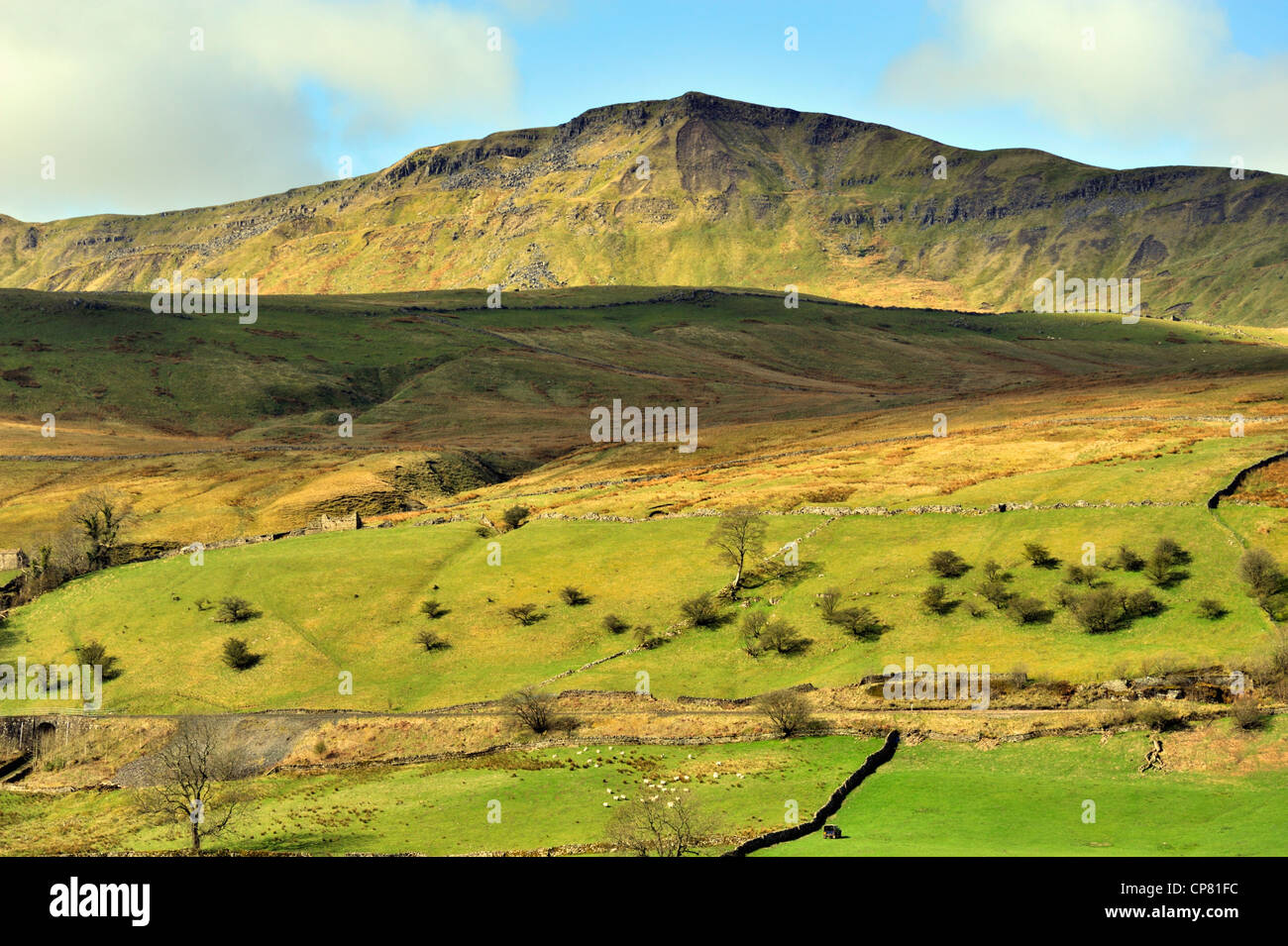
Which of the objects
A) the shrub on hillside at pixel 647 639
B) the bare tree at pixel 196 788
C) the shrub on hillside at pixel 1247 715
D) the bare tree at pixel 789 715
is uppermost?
the shrub on hillside at pixel 647 639

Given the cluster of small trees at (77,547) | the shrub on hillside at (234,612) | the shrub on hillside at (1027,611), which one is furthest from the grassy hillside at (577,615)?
the cluster of small trees at (77,547)

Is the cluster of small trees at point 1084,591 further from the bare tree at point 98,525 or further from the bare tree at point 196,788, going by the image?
the bare tree at point 98,525

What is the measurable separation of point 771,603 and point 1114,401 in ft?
285

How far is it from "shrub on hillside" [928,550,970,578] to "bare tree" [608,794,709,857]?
33501 mm

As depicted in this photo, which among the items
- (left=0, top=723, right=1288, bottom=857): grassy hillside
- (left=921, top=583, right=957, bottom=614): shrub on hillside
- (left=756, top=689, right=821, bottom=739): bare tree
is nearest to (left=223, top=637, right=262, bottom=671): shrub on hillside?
(left=0, top=723, right=1288, bottom=857): grassy hillside

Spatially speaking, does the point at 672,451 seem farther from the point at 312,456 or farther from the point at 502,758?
the point at 502,758

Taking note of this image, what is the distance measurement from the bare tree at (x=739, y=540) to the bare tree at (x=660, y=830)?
114 ft

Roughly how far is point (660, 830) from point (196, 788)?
23.8 metres

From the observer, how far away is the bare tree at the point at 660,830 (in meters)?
36.9

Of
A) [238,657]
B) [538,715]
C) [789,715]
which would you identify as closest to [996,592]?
[789,715]

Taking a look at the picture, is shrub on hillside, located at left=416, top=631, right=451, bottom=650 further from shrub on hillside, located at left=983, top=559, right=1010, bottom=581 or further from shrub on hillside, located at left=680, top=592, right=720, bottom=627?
shrub on hillside, located at left=983, top=559, right=1010, bottom=581

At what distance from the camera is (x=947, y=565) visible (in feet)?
230

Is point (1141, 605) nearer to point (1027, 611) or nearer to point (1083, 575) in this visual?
point (1083, 575)
